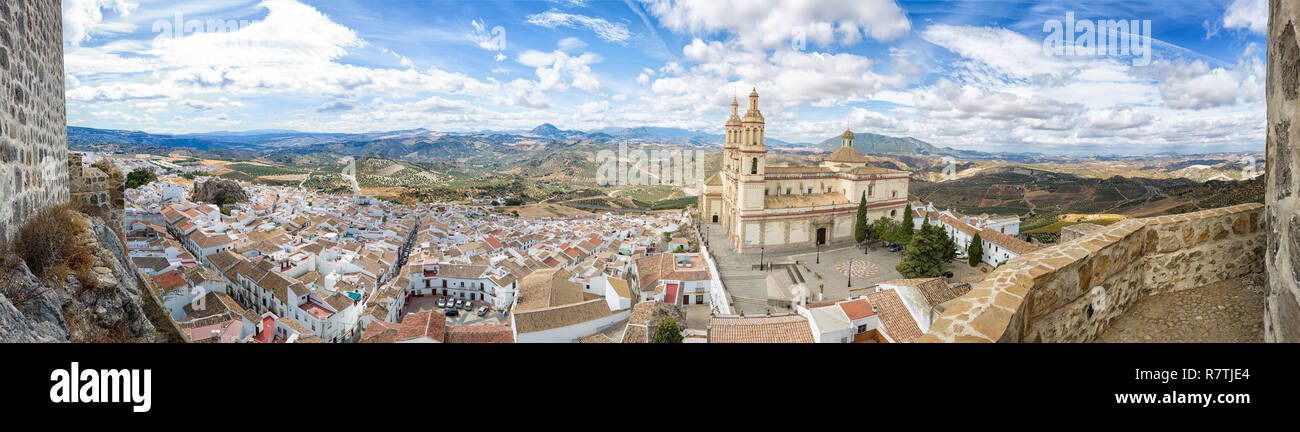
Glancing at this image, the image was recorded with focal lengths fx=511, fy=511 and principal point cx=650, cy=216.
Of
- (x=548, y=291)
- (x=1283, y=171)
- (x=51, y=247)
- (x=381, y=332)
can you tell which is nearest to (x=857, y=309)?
(x=1283, y=171)

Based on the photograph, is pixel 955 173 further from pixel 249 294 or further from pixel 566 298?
pixel 249 294

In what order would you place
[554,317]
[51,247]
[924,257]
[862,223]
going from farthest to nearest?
[862,223] < [924,257] < [554,317] < [51,247]

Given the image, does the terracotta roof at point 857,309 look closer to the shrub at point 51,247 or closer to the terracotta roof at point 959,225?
the shrub at point 51,247

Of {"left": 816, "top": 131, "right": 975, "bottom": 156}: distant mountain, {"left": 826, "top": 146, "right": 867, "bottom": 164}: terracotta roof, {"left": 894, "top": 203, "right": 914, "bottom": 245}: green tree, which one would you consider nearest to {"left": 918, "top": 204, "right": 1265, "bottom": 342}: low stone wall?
{"left": 894, "top": 203, "right": 914, "bottom": 245}: green tree

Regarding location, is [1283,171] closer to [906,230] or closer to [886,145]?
[906,230]

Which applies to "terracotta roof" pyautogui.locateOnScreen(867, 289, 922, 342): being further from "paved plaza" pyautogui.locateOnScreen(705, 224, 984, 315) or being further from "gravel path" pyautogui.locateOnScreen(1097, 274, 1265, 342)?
"gravel path" pyautogui.locateOnScreen(1097, 274, 1265, 342)
